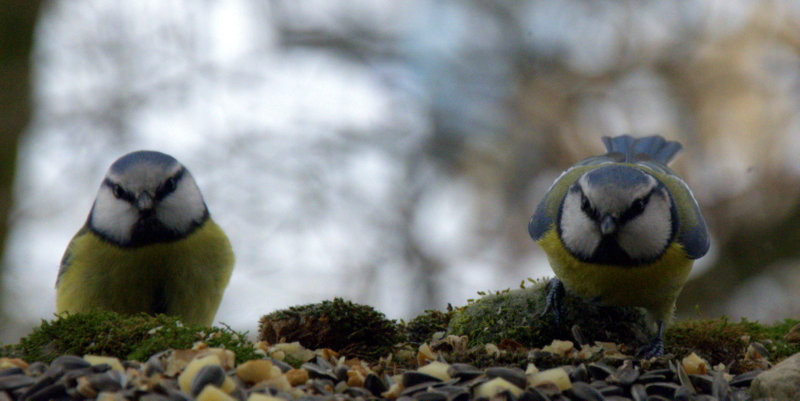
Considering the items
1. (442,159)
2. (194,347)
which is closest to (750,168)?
(442,159)

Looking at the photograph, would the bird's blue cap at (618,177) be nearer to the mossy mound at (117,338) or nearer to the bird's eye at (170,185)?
the mossy mound at (117,338)

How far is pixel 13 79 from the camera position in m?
5.39

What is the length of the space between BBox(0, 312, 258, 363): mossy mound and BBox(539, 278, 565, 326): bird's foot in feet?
3.23

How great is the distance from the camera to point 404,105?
5.32 metres

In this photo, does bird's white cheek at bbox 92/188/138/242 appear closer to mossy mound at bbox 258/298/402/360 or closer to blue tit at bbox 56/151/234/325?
blue tit at bbox 56/151/234/325

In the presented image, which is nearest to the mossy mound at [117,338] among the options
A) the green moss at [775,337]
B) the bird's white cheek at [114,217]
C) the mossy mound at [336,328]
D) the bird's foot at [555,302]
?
the mossy mound at [336,328]

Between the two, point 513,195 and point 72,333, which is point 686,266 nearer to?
point 72,333

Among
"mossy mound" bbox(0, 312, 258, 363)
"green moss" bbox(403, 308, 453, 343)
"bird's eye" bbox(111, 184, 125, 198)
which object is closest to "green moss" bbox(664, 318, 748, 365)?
"green moss" bbox(403, 308, 453, 343)

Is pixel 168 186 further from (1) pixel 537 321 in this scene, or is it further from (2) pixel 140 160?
(1) pixel 537 321

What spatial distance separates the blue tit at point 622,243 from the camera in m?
2.54

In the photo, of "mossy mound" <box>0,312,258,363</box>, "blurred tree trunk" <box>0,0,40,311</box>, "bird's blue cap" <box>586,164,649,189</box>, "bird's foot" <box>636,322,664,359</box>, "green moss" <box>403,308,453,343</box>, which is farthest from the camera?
"blurred tree trunk" <box>0,0,40,311</box>

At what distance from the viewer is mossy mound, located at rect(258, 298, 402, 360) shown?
8.18ft

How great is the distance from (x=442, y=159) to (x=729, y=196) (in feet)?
6.30

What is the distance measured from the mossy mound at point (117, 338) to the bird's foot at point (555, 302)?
984mm
